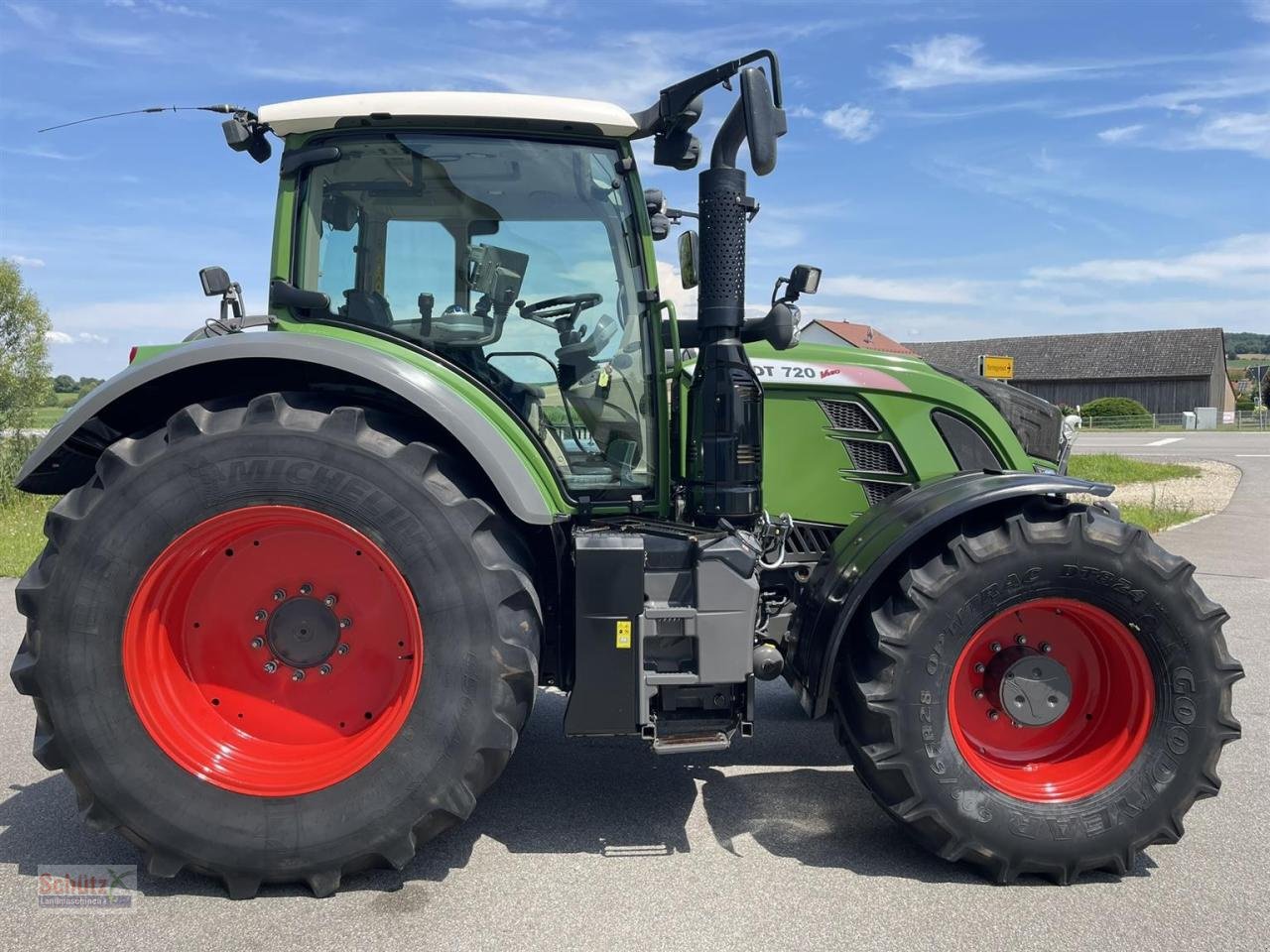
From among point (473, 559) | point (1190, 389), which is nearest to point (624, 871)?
point (473, 559)

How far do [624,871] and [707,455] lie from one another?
4.58ft

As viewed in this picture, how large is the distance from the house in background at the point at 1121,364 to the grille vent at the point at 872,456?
154 ft

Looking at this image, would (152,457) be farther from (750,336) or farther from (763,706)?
(763,706)

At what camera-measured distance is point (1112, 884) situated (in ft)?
9.28

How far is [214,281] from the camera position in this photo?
342cm

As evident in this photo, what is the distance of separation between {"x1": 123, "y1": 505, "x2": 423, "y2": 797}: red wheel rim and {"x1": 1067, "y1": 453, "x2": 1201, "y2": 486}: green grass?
15.2 metres

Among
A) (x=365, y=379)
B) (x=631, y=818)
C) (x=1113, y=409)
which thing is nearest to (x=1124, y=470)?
(x=631, y=818)

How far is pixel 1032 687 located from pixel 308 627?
244 centimetres

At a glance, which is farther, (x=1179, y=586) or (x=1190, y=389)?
(x=1190, y=389)

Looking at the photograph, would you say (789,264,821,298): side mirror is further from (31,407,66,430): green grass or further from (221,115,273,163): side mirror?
(31,407,66,430): green grass

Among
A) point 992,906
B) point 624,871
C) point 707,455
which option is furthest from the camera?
point 707,455

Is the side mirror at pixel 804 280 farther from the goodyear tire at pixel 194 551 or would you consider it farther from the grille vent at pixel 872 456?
the goodyear tire at pixel 194 551

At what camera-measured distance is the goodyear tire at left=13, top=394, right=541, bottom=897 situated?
8.88 ft

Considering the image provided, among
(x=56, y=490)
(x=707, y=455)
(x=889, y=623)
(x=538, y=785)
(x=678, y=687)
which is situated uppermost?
(x=707, y=455)
